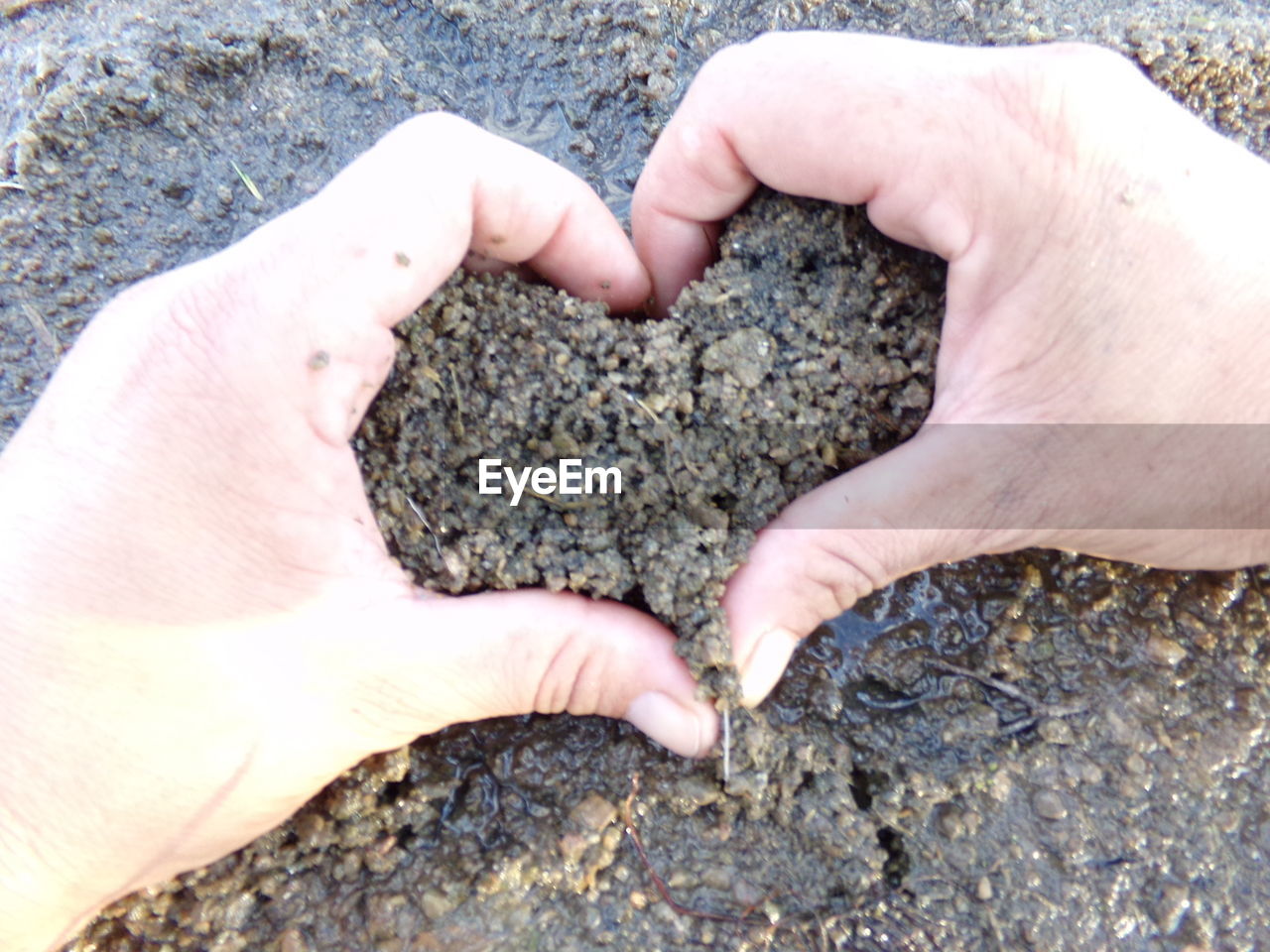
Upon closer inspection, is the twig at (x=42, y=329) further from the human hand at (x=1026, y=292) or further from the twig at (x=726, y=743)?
the twig at (x=726, y=743)

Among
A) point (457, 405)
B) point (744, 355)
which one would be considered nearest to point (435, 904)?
point (457, 405)

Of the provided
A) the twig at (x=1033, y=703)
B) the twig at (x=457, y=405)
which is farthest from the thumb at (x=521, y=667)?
the twig at (x=1033, y=703)

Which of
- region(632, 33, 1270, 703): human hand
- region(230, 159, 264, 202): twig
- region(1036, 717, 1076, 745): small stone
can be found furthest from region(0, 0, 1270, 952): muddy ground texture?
region(230, 159, 264, 202): twig

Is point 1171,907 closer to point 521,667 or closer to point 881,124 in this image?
point 521,667

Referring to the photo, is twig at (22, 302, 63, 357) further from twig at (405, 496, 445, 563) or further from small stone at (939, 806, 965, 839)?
small stone at (939, 806, 965, 839)

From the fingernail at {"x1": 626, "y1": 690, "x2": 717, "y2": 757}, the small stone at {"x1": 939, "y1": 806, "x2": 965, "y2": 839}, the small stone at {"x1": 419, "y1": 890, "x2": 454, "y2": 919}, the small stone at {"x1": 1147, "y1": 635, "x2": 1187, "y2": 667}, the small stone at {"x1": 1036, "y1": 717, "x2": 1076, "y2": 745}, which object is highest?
the fingernail at {"x1": 626, "y1": 690, "x2": 717, "y2": 757}
